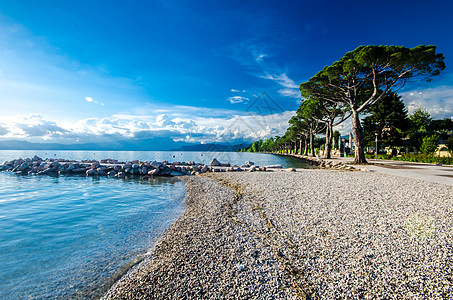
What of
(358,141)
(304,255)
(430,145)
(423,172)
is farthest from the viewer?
(430,145)

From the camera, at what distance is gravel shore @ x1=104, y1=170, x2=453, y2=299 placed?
2.55 m

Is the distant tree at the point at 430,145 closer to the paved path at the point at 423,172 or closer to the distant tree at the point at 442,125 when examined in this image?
the paved path at the point at 423,172

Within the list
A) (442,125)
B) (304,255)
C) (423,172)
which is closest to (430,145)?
(423,172)

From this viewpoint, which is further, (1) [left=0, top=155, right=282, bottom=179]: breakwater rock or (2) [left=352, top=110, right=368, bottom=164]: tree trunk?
(2) [left=352, top=110, right=368, bottom=164]: tree trunk

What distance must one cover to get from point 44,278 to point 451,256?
659 cm

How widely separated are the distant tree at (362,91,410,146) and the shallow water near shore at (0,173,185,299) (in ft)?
130

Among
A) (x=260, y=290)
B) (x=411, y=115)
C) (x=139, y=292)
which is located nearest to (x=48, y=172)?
(x=139, y=292)

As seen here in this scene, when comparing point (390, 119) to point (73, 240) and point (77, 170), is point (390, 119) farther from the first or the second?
point (77, 170)

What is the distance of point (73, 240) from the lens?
4.81m

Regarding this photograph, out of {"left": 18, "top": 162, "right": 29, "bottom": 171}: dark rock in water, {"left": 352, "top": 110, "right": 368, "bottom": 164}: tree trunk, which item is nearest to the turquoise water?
{"left": 352, "top": 110, "right": 368, "bottom": 164}: tree trunk

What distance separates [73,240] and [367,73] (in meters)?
26.9

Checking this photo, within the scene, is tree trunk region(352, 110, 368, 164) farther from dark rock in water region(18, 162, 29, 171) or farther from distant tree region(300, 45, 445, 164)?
dark rock in water region(18, 162, 29, 171)

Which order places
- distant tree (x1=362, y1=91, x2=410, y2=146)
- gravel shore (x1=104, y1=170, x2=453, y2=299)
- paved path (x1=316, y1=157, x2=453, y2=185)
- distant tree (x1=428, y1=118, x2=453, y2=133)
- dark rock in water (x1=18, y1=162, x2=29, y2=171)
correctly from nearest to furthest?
gravel shore (x1=104, y1=170, x2=453, y2=299), paved path (x1=316, y1=157, x2=453, y2=185), dark rock in water (x1=18, y1=162, x2=29, y2=171), distant tree (x1=362, y1=91, x2=410, y2=146), distant tree (x1=428, y1=118, x2=453, y2=133)

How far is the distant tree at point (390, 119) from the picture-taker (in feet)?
112
